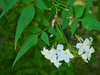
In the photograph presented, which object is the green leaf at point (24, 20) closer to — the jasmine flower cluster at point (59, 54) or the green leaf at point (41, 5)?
the green leaf at point (41, 5)

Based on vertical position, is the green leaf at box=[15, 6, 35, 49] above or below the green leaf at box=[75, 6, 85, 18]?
above

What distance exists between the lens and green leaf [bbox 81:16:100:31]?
3.01 ft

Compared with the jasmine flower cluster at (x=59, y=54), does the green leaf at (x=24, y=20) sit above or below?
above

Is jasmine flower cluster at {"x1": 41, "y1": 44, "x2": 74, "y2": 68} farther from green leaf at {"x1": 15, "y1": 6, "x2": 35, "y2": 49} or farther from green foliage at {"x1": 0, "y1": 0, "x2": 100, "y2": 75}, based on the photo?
green leaf at {"x1": 15, "y1": 6, "x2": 35, "y2": 49}

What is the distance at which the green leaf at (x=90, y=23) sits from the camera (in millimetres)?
917

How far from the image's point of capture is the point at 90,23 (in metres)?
0.93

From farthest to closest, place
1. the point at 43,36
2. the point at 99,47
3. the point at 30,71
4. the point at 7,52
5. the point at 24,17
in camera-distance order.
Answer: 1. the point at 99,47
2. the point at 30,71
3. the point at 7,52
4. the point at 43,36
5. the point at 24,17

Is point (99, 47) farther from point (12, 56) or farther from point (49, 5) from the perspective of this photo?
point (49, 5)

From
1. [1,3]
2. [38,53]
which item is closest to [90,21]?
[1,3]

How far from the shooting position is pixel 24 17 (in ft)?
2.98

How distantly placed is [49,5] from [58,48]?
0.28 meters

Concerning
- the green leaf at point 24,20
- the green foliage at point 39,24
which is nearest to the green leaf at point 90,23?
the green foliage at point 39,24

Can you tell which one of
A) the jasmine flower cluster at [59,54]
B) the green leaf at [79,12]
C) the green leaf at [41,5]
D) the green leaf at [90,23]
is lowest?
the jasmine flower cluster at [59,54]

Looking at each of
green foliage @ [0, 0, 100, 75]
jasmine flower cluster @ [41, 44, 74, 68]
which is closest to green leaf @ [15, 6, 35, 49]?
green foliage @ [0, 0, 100, 75]
